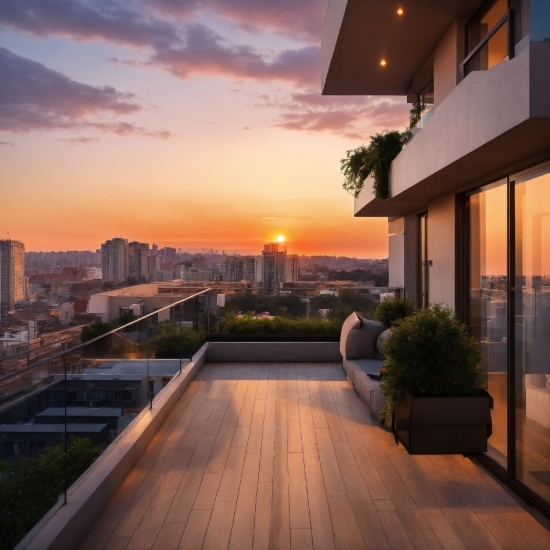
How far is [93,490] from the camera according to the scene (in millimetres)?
3766

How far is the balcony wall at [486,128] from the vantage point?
3117 millimetres

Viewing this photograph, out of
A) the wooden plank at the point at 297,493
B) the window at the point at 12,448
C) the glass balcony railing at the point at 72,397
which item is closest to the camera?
the window at the point at 12,448

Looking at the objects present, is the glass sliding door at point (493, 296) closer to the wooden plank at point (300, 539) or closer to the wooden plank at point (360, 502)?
the wooden plank at point (360, 502)

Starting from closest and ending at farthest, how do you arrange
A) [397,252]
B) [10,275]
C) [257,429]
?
[257,429] < [397,252] < [10,275]

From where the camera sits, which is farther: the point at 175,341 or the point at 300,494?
the point at 175,341

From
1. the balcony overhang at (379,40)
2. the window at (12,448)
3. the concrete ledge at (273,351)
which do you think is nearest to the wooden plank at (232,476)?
the window at (12,448)

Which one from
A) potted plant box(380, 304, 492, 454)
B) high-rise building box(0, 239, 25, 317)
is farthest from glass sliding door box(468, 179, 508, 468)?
high-rise building box(0, 239, 25, 317)

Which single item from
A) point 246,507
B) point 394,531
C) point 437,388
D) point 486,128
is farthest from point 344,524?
point 486,128

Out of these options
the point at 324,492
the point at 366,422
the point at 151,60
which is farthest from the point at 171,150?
the point at 324,492

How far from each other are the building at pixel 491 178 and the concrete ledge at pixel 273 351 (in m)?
3.13

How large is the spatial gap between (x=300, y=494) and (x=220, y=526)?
76 centimetres

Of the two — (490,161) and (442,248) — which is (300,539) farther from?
(442,248)

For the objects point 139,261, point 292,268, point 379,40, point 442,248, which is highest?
point 379,40

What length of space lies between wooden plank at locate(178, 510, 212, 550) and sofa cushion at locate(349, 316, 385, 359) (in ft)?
14.9
